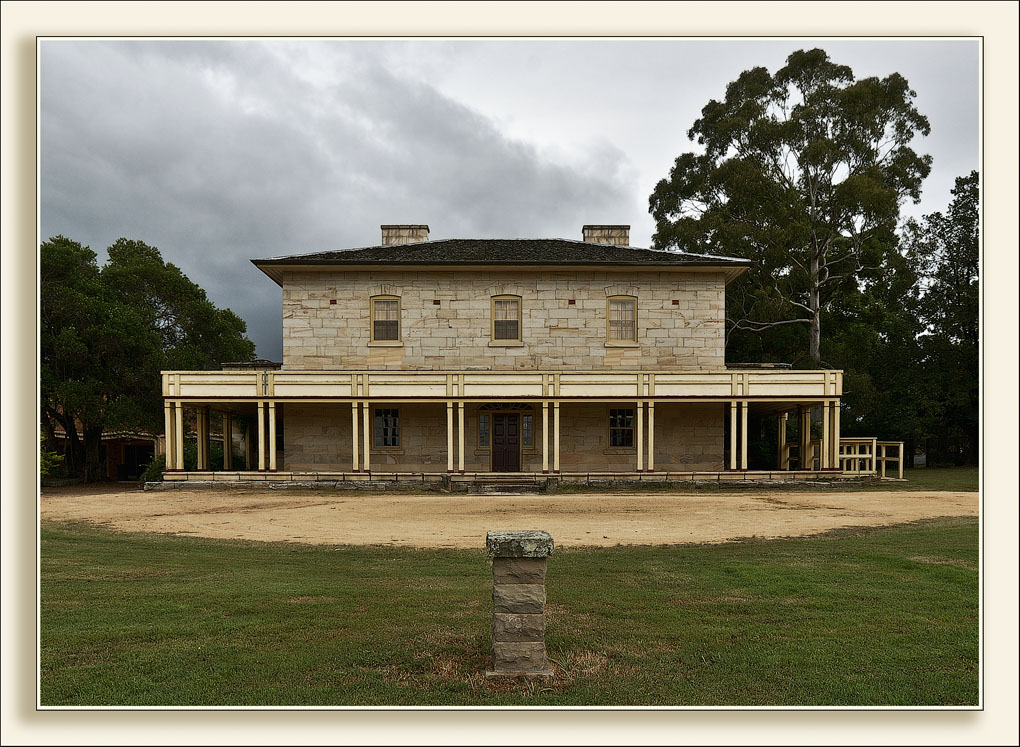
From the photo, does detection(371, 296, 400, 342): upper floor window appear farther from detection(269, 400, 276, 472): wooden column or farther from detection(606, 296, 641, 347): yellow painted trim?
detection(606, 296, 641, 347): yellow painted trim

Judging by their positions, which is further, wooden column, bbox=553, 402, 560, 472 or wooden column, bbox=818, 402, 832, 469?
wooden column, bbox=818, 402, 832, 469

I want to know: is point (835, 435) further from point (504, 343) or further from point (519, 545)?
point (519, 545)

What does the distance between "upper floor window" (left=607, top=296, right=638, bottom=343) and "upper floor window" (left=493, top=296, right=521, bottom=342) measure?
385 cm

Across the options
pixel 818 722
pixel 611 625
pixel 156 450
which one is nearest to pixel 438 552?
pixel 611 625

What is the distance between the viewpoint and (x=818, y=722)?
4.61 metres

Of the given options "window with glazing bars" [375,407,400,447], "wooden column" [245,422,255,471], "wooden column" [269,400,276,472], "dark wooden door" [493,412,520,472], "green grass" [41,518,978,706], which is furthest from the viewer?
"wooden column" [245,422,255,471]

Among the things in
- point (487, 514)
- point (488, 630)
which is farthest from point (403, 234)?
point (488, 630)

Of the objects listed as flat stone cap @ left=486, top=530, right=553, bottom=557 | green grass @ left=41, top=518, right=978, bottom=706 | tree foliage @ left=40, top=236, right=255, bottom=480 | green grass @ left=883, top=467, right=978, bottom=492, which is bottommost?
green grass @ left=883, top=467, right=978, bottom=492

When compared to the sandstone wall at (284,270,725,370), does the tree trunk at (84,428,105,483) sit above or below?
below

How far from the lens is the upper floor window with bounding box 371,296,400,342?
106ft

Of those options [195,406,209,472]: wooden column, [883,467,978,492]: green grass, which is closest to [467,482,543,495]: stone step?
[195,406,209,472]: wooden column

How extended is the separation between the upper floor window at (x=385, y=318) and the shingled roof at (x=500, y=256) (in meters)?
1.60

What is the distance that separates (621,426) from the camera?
1283 inches

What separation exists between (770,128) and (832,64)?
175 inches
